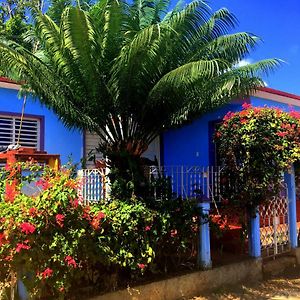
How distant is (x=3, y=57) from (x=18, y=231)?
9.05ft

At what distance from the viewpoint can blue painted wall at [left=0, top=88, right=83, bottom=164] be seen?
9.29 meters

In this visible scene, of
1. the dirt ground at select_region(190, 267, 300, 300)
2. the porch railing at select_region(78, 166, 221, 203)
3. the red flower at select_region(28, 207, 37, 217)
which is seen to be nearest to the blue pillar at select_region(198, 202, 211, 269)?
the porch railing at select_region(78, 166, 221, 203)

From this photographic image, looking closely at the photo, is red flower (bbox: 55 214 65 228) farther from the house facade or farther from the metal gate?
the house facade

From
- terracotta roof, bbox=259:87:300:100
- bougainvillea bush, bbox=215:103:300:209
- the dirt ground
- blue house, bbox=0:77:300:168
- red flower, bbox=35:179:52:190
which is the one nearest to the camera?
red flower, bbox=35:179:52:190

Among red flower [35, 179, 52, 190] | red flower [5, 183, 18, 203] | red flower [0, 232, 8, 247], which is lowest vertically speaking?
red flower [0, 232, 8, 247]

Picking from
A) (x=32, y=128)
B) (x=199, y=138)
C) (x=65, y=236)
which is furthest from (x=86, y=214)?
(x=199, y=138)

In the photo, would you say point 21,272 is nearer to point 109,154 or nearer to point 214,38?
point 109,154

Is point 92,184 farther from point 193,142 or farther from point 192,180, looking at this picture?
point 193,142

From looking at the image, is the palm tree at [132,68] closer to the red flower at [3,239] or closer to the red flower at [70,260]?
the red flower at [70,260]

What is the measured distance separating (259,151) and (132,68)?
2524 millimetres

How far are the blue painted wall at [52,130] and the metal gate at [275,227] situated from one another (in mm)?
4506

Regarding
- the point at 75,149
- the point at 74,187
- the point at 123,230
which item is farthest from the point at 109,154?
the point at 75,149

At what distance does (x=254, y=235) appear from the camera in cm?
703

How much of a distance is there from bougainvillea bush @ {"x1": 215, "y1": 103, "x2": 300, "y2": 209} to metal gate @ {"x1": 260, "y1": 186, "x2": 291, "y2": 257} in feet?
1.57
